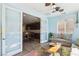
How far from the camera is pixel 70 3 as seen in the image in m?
1.97

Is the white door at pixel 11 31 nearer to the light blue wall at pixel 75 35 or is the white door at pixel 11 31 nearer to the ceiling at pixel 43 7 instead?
the ceiling at pixel 43 7

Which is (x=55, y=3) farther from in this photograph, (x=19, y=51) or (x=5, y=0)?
(x=19, y=51)

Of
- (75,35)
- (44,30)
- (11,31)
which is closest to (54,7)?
(44,30)

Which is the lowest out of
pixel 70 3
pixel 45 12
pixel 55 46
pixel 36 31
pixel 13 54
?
pixel 13 54

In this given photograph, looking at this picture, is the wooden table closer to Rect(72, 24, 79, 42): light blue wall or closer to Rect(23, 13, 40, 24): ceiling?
Rect(72, 24, 79, 42): light blue wall

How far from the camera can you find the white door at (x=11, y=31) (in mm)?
1878

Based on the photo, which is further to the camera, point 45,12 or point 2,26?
point 45,12

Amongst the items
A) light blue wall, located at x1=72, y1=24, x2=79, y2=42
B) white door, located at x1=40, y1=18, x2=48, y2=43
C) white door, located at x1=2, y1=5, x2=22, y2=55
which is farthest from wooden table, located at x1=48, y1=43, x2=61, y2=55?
white door, located at x1=2, y1=5, x2=22, y2=55

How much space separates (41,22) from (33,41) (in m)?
0.38

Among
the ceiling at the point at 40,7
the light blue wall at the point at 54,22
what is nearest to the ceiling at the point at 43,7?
the ceiling at the point at 40,7

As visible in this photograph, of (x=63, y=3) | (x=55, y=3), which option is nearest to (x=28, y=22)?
(x=55, y=3)

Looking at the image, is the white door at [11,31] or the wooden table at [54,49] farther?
the wooden table at [54,49]

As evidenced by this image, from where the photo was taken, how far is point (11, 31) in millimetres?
1941

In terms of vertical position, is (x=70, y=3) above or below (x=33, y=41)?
above
